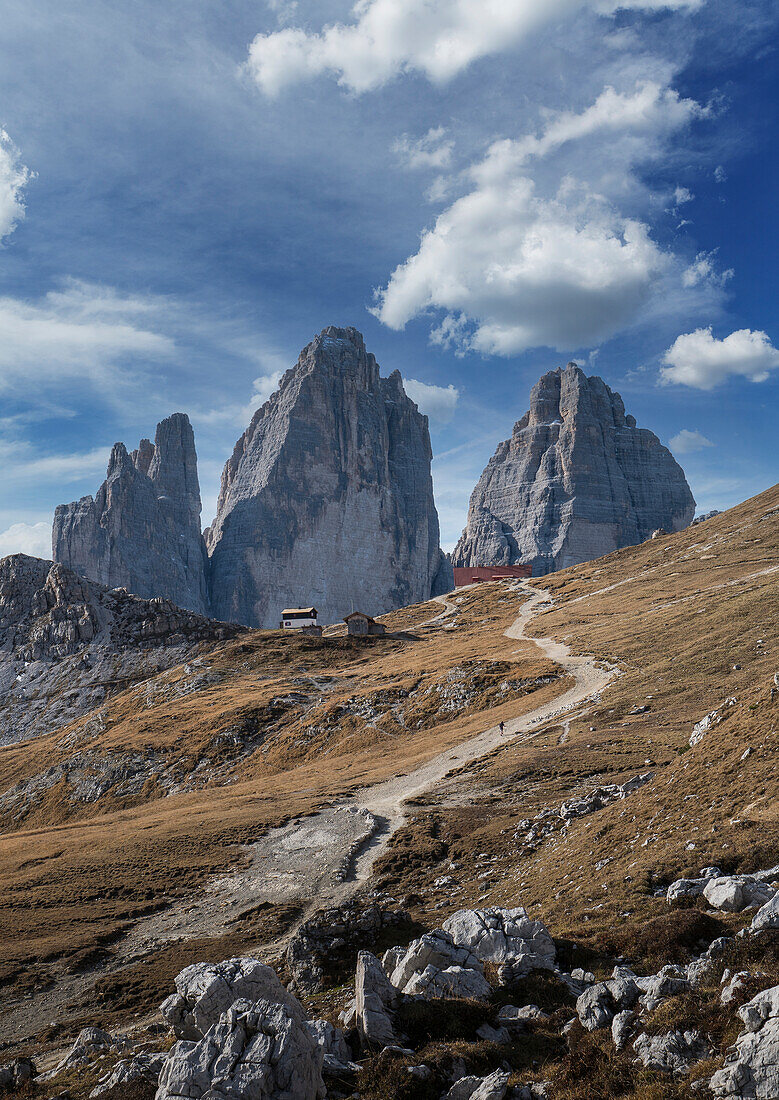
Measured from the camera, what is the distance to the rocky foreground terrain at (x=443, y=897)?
1447cm

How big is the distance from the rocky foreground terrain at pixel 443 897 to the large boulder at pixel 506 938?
0.31ft

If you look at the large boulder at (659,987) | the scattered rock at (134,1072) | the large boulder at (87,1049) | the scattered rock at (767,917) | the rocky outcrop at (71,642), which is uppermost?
the rocky outcrop at (71,642)

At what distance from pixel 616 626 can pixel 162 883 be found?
7383 centimetres

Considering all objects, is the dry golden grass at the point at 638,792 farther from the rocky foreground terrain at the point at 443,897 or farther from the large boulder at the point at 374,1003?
the large boulder at the point at 374,1003

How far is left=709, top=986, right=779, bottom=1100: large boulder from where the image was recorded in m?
11.4

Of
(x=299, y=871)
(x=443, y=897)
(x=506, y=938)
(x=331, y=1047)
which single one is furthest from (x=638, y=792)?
(x=331, y=1047)

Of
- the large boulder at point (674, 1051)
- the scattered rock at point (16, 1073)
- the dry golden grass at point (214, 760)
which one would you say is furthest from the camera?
the dry golden grass at point (214, 760)

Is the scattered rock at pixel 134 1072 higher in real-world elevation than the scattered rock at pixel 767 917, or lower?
lower

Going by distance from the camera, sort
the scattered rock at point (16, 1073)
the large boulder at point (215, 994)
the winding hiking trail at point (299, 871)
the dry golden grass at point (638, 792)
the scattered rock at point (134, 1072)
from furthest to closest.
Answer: the winding hiking trail at point (299, 871)
the dry golden grass at point (638, 792)
the scattered rock at point (16, 1073)
the large boulder at point (215, 994)
the scattered rock at point (134, 1072)

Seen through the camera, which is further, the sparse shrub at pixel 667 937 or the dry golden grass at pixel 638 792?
the dry golden grass at pixel 638 792

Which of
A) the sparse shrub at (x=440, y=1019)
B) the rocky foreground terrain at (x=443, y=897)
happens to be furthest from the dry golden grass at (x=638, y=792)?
the sparse shrub at (x=440, y=1019)

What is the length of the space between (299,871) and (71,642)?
12491 centimetres

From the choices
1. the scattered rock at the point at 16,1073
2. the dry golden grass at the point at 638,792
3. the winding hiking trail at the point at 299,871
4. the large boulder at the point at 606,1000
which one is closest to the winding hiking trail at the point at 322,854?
the winding hiking trail at the point at 299,871

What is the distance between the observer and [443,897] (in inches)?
1190
